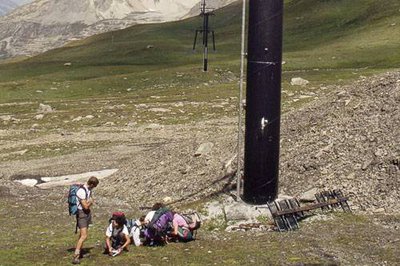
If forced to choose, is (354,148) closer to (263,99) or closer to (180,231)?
(263,99)

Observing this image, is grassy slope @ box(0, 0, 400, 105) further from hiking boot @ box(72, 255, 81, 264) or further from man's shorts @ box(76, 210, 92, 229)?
hiking boot @ box(72, 255, 81, 264)

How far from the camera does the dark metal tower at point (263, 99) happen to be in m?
20.2

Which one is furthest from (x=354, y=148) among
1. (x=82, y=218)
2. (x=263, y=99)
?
(x=82, y=218)

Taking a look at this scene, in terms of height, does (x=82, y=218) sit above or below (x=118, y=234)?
above

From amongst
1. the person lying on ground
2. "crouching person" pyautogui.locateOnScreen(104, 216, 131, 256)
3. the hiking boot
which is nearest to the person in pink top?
the person lying on ground

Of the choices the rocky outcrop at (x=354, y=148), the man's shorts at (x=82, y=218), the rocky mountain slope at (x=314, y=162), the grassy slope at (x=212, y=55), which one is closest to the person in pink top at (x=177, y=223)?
the man's shorts at (x=82, y=218)

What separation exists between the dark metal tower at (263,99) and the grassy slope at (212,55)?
166ft

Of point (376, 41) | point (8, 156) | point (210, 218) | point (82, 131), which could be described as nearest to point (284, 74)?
point (376, 41)

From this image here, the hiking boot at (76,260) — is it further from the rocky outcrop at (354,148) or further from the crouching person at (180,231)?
the rocky outcrop at (354,148)

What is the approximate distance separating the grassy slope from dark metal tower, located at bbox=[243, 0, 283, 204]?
166 ft

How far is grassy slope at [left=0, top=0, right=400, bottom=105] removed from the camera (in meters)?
84.1

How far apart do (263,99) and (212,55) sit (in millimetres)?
100572

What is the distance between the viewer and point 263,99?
20500mm

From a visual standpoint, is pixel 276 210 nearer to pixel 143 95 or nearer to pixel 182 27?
pixel 143 95
